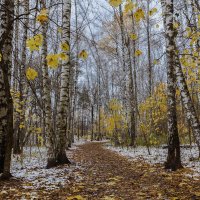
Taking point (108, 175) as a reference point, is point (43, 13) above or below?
above

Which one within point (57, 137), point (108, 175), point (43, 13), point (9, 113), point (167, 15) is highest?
point (167, 15)

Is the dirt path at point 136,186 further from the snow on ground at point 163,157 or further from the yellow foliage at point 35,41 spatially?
the yellow foliage at point 35,41

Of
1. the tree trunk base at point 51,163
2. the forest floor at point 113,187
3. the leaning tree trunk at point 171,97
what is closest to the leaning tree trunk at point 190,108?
the leaning tree trunk at point 171,97

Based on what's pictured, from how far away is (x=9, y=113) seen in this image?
17.6ft

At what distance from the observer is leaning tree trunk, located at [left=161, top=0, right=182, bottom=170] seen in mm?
6648

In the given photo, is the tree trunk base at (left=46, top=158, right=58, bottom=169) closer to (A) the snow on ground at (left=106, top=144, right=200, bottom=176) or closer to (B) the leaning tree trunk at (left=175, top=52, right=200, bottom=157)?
(A) the snow on ground at (left=106, top=144, right=200, bottom=176)

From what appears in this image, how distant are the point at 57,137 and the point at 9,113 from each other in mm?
2982

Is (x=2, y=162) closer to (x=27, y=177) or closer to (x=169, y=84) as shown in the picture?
(x=27, y=177)

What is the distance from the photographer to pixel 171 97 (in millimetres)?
6910

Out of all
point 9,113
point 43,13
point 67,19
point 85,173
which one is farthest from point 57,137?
point 43,13

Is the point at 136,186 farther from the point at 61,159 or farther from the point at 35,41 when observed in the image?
the point at 35,41

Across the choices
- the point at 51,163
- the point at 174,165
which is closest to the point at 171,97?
the point at 174,165

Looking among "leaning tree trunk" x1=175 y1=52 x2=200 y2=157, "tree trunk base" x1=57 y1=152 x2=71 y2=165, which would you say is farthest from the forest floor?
"tree trunk base" x1=57 y1=152 x2=71 y2=165

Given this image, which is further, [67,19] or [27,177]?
[67,19]
